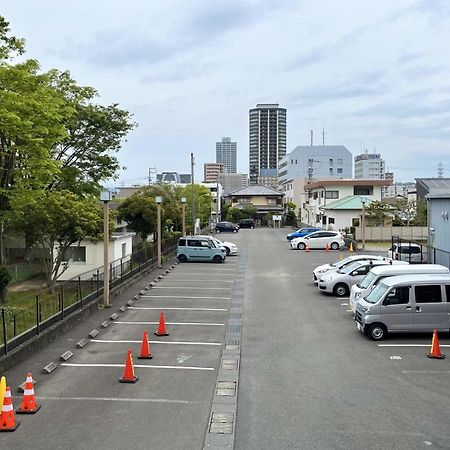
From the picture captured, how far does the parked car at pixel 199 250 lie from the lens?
34156 millimetres

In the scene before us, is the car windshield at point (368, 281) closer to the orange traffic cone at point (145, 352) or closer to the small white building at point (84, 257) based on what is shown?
the orange traffic cone at point (145, 352)

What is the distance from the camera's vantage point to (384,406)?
9672 millimetres

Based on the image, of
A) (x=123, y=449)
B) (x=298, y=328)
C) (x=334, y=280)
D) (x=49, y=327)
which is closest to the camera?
(x=123, y=449)

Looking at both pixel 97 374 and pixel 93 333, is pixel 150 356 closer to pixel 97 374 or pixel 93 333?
pixel 97 374

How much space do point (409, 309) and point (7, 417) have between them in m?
10.4

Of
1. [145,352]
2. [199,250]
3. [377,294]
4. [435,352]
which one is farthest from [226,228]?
[435,352]

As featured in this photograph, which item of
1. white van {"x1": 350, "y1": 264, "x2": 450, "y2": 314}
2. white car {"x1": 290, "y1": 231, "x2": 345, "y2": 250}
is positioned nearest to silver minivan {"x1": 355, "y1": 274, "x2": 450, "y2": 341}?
white van {"x1": 350, "y1": 264, "x2": 450, "y2": 314}

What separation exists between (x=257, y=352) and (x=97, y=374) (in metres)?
3.98

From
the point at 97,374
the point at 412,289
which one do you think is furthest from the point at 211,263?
the point at 97,374

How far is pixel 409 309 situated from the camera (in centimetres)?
1463

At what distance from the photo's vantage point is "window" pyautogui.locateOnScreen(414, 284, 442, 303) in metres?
14.7

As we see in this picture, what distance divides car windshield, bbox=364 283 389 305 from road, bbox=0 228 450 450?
3.47 feet

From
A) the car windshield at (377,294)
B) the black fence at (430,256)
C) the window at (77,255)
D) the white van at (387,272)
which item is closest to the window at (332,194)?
the black fence at (430,256)

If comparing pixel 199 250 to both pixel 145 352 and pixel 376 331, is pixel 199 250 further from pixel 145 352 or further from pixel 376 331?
pixel 145 352
